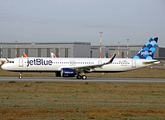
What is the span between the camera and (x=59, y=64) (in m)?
38.8

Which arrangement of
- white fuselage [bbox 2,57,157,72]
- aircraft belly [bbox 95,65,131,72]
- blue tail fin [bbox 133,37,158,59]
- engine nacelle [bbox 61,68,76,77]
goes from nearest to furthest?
engine nacelle [bbox 61,68,76,77] → white fuselage [bbox 2,57,157,72] → aircraft belly [bbox 95,65,131,72] → blue tail fin [bbox 133,37,158,59]

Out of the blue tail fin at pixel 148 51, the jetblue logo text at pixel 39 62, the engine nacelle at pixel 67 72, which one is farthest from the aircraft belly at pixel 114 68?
the jetblue logo text at pixel 39 62

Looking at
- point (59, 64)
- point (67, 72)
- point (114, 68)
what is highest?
point (59, 64)

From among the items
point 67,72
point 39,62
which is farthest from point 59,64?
point 67,72

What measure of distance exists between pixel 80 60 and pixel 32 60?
7.50m

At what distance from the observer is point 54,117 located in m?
11.1

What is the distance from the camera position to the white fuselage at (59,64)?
37875mm

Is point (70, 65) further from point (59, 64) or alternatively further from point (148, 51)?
point (148, 51)

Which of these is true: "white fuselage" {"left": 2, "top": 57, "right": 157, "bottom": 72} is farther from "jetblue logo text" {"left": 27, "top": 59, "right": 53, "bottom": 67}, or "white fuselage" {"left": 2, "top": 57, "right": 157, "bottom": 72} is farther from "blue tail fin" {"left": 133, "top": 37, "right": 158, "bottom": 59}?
"blue tail fin" {"left": 133, "top": 37, "right": 158, "bottom": 59}

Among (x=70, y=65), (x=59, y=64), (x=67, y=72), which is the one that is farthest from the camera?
(x=70, y=65)

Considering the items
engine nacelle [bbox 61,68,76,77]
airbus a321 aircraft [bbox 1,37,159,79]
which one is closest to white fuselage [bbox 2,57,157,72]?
airbus a321 aircraft [bbox 1,37,159,79]

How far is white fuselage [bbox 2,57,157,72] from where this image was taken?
124 feet

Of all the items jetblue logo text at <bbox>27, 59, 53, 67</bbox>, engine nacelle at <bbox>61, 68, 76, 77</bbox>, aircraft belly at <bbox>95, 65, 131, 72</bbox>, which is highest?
jetblue logo text at <bbox>27, 59, 53, 67</bbox>

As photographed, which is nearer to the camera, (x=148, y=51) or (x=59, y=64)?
(x=59, y=64)
